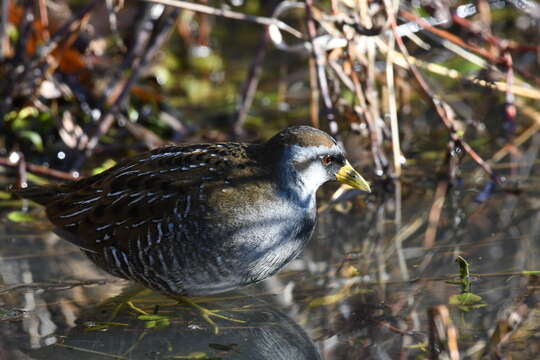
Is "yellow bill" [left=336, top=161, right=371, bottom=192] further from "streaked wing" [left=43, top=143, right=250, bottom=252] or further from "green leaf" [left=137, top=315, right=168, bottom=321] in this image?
"green leaf" [left=137, top=315, right=168, bottom=321]

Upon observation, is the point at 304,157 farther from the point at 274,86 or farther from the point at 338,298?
the point at 274,86

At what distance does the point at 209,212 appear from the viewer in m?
3.50

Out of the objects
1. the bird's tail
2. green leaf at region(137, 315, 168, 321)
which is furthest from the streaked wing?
green leaf at region(137, 315, 168, 321)

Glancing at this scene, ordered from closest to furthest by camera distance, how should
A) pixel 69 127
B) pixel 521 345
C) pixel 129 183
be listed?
1. pixel 521 345
2. pixel 129 183
3. pixel 69 127

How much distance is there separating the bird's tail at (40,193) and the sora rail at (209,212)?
0.89 ft

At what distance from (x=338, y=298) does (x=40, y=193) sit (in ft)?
5.28

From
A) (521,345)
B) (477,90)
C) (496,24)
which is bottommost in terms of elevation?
(521,345)

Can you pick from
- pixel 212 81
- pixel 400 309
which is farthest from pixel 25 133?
pixel 400 309

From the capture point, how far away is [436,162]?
550 cm

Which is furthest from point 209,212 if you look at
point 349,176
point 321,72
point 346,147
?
point 346,147

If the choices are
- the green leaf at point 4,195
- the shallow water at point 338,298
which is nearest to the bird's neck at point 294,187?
the shallow water at point 338,298

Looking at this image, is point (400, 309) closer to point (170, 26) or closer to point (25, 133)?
point (170, 26)

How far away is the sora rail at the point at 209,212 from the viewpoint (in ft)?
11.5

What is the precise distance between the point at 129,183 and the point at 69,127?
7.72ft
